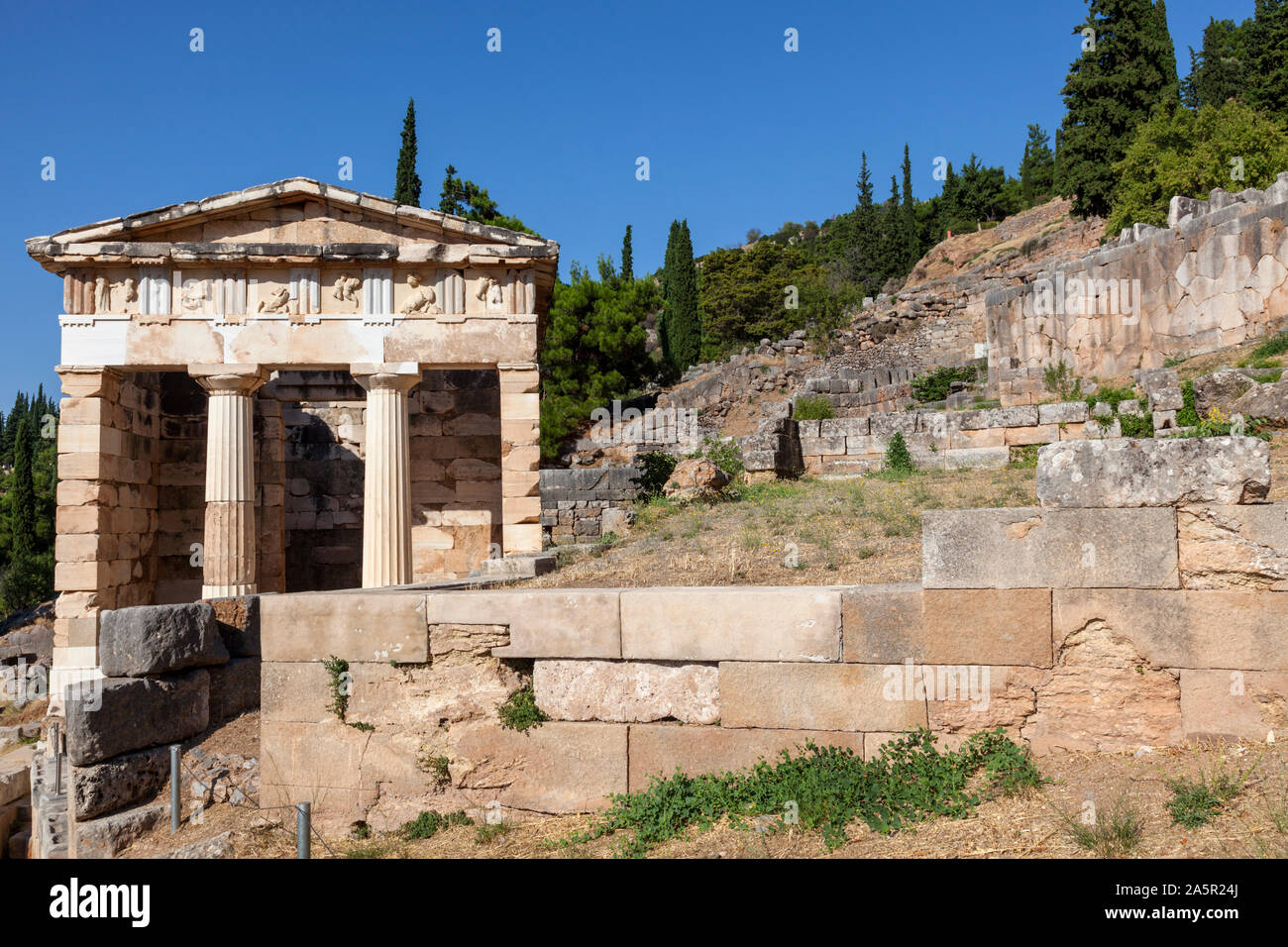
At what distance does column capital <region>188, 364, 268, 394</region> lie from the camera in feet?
41.4

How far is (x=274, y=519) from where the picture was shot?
15117 millimetres

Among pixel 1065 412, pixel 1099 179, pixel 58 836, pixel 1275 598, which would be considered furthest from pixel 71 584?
pixel 1099 179

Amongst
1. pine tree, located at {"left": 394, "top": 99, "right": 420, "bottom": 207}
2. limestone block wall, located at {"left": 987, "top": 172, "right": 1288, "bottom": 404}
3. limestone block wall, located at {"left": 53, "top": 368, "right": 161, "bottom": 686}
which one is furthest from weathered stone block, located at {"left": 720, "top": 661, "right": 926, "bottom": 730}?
pine tree, located at {"left": 394, "top": 99, "right": 420, "bottom": 207}

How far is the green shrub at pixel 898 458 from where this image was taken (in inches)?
649

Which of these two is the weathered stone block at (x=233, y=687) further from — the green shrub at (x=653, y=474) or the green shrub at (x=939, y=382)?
the green shrub at (x=939, y=382)

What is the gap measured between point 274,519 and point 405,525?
3.84m

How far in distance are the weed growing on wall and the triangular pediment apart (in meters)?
9.35

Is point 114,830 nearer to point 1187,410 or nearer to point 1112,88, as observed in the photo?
point 1187,410

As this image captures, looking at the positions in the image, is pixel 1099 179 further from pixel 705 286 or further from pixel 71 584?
pixel 71 584

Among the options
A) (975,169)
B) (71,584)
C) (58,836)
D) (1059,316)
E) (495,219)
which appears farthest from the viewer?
(975,169)

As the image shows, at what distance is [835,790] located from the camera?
197 inches

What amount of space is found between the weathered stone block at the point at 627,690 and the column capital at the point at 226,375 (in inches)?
343

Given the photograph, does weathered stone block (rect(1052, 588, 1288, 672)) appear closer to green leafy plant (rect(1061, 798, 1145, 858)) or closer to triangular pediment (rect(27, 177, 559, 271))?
green leafy plant (rect(1061, 798, 1145, 858))

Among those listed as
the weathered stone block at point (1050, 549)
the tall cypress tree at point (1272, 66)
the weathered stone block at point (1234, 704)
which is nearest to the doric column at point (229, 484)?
the weathered stone block at point (1050, 549)
